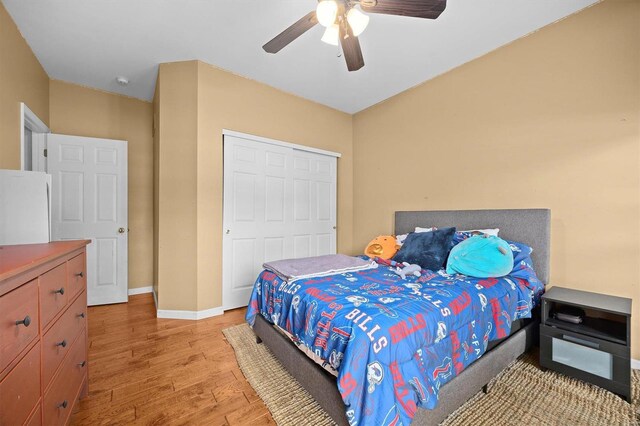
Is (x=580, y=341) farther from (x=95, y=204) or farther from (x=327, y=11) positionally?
(x=95, y=204)

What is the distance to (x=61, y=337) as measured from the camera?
1.23 m

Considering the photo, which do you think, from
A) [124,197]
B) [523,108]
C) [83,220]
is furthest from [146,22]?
[523,108]

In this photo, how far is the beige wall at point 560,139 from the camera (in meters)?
1.97

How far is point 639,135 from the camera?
75.4 inches

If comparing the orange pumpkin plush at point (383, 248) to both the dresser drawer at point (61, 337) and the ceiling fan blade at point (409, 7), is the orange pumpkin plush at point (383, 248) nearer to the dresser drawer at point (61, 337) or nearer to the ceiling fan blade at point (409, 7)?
the ceiling fan blade at point (409, 7)

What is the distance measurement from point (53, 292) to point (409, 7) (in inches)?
91.6

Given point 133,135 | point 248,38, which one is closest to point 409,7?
point 248,38

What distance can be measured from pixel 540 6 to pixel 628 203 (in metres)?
1.69

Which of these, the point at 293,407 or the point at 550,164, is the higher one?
the point at 550,164

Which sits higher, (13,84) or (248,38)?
(248,38)

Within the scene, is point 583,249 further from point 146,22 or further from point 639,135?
point 146,22

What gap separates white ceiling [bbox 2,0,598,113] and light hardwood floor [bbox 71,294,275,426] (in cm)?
281

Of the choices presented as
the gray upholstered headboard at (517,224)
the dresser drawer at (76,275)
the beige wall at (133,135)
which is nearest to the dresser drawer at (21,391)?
the dresser drawer at (76,275)

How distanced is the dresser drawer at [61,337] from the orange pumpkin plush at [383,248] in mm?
2310
